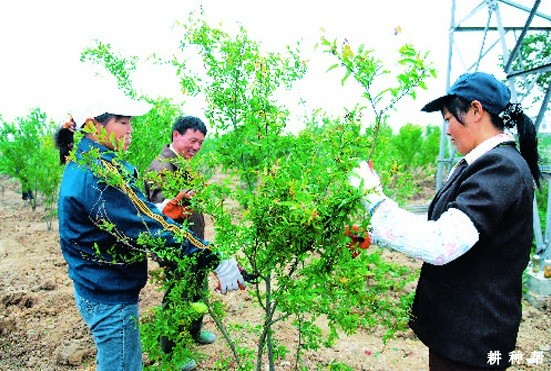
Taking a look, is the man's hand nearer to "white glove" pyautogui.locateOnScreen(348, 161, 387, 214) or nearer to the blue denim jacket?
"white glove" pyautogui.locateOnScreen(348, 161, 387, 214)

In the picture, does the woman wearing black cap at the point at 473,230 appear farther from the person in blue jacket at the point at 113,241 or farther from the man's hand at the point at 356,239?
the person in blue jacket at the point at 113,241

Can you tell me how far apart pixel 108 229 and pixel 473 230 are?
1.39m

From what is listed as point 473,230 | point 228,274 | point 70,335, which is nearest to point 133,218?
point 228,274

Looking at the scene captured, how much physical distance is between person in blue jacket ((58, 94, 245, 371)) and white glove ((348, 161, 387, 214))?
72 centimetres


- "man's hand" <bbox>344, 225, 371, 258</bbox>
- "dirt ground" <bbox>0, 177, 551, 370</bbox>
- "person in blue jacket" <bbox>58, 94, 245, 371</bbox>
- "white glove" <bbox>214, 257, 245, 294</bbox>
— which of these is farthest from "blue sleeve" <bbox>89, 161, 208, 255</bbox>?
"dirt ground" <bbox>0, 177, 551, 370</bbox>

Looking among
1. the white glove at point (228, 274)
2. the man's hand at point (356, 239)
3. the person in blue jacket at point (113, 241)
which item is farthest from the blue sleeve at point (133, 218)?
the man's hand at point (356, 239)

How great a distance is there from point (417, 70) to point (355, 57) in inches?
8.2

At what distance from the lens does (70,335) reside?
155 inches

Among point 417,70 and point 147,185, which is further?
point 147,185

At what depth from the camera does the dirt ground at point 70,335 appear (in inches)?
138

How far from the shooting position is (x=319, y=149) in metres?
1.74

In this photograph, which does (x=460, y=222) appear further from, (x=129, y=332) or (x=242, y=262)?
(x=129, y=332)

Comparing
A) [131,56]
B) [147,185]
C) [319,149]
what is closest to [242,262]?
[319,149]

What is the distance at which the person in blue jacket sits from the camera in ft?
5.69
